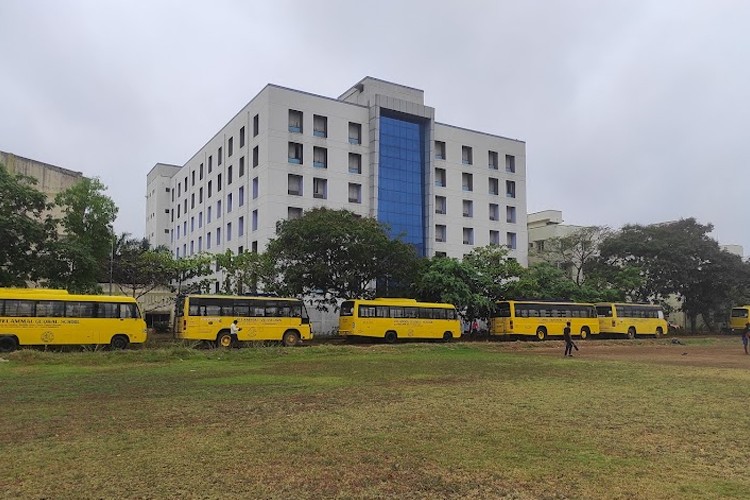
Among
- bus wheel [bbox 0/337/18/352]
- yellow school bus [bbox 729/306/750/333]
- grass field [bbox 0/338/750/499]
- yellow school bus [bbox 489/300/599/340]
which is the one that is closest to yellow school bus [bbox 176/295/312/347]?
bus wheel [bbox 0/337/18/352]

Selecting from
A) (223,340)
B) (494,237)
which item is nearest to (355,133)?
(494,237)

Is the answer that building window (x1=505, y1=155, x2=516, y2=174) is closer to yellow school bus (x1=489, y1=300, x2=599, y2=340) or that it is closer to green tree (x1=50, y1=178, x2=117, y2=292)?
yellow school bus (x1=489, y1=300, x2=599, y2=340)

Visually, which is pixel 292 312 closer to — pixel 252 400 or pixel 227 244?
pixel 252 400

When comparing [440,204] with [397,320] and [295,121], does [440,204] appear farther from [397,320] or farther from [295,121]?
[397,320]

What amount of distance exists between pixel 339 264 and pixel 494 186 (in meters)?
25.6

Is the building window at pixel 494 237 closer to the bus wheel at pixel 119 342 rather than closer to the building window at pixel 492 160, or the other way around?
the building window at pixel 492 160

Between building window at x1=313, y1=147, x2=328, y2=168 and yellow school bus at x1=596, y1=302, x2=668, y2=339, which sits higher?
building window at x1=313, y1=147, x2=328, y2=168

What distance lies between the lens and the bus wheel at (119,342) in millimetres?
24938

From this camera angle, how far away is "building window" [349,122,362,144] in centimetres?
4666

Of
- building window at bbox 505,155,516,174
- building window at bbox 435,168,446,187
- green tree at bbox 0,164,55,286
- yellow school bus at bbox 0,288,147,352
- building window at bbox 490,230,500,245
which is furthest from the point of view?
building window at bbox 505,155,516,174

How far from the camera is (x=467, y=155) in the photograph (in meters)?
53.2

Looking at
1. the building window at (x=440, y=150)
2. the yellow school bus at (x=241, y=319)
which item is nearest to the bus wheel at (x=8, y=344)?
the yellow school bus at (x=241, y=319)

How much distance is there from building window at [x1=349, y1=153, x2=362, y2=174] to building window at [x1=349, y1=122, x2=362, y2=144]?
109cm

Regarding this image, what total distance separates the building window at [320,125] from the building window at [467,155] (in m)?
13.7
